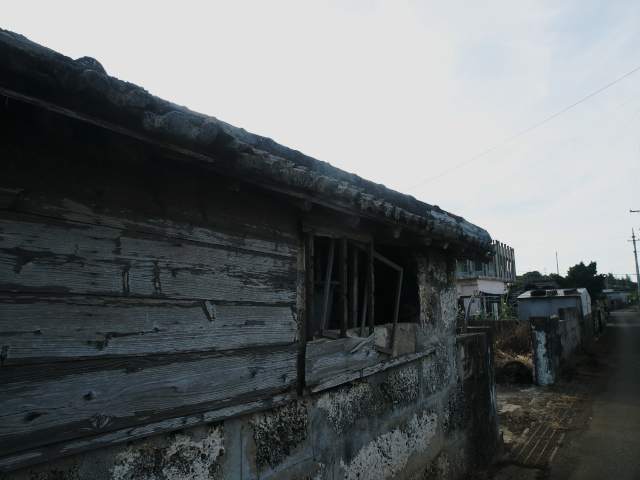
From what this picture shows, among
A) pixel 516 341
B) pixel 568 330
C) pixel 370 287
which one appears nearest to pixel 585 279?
pixel 568 330

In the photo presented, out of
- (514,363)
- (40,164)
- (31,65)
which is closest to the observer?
(31,65)

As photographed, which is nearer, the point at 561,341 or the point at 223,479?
the point at 223,479

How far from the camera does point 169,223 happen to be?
74.4 inches

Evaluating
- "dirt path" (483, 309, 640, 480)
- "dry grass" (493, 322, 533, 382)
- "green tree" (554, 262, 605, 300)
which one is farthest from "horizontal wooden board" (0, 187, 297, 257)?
"green tree" (554, 262, 605, 300)

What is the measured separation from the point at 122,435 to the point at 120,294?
55 cm

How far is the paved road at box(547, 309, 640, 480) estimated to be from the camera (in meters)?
4.76

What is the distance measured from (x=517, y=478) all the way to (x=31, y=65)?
5.48 meters

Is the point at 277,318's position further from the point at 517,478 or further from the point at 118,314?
the point at 517,478

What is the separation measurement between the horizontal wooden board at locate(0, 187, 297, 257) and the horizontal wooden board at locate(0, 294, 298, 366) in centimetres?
31

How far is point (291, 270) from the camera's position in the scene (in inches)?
97.1

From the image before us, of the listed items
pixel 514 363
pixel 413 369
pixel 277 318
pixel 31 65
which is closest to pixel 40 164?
pixel 31 65

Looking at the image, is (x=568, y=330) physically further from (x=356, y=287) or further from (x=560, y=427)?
(x=356, y=287)

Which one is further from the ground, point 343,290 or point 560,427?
point 343,290

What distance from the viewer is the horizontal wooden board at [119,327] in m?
1.42
